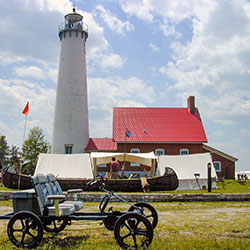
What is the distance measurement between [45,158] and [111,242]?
537 inches

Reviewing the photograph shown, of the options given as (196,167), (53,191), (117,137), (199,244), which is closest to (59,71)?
(117,137)

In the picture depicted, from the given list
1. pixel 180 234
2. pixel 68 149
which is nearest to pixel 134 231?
pixel 180 234

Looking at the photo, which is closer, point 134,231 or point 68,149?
point 134,231

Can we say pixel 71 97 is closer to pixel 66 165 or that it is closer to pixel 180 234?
pixel 66 165

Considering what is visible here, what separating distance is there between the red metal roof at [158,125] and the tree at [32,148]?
1167 cm

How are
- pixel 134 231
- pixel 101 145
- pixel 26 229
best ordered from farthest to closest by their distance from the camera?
pixel 101 145 → pixel 26 229 → pixel 134 231

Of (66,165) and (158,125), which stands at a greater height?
(158,125)

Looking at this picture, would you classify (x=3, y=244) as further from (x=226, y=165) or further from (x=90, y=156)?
(x=226, y=165)

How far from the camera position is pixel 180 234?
17.1ft

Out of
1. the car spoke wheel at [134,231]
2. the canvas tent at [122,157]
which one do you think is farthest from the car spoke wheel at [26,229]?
the canvas tent at [122,157]

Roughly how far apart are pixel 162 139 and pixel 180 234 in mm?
22743

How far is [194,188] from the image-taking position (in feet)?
53.2

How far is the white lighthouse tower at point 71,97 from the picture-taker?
26.7 metres

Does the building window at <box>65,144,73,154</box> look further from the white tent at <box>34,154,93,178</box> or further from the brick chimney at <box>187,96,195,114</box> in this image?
the brick chimney at <box>187,96,195,114</box>
